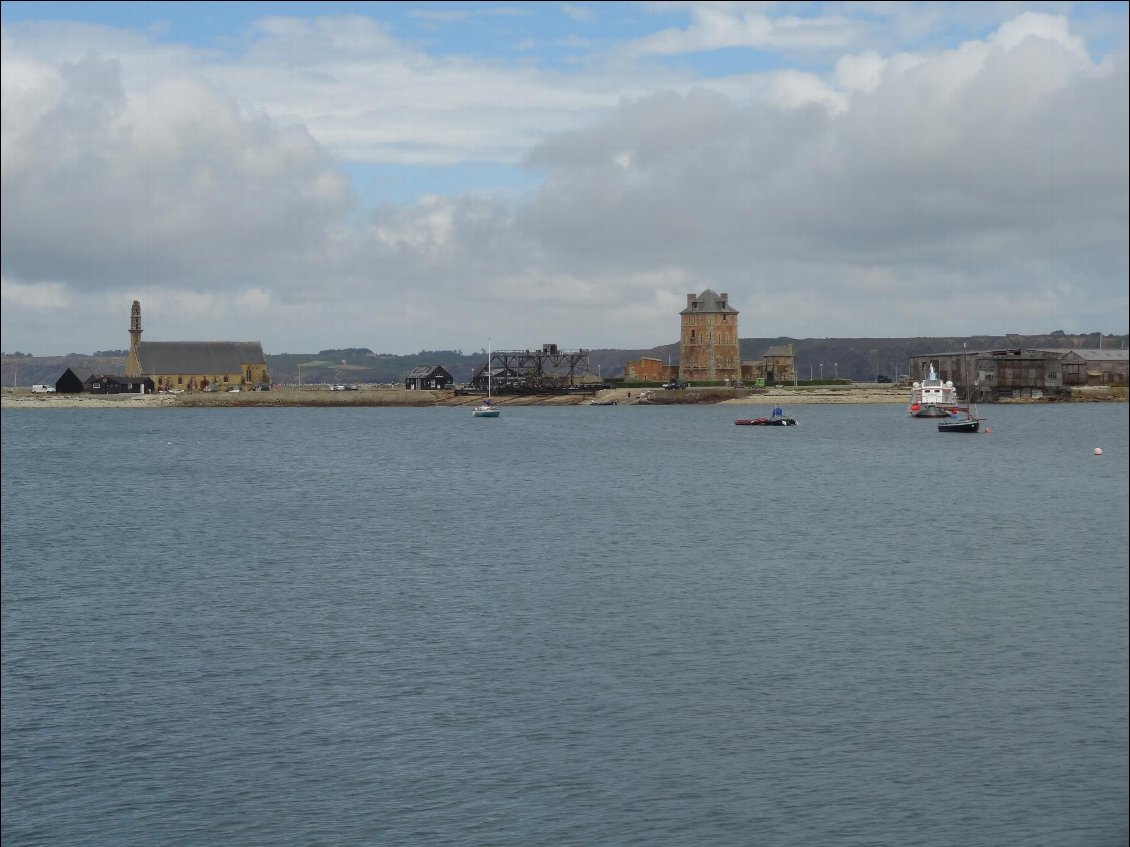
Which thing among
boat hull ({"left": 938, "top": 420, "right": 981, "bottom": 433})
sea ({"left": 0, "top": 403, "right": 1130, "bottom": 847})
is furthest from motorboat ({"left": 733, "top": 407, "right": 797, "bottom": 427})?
sea ({"left": 0, "top": 403, "right": 1130, "bottom": 847})

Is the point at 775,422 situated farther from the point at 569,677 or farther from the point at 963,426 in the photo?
the point at 569,677

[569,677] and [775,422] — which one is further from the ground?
[775,422]

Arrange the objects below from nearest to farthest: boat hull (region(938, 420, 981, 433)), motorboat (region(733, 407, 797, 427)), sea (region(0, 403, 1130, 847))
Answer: sea (region(0, 403, 1130, 847)) → boat hull (region(938, 420, 981, 433)) → motorboat (region(733, 407, 797, 427))

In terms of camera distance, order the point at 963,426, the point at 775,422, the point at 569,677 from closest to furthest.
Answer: the point at 569,677, the point at 963,426, the point at 775,422

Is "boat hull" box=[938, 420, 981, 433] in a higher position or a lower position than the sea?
higher

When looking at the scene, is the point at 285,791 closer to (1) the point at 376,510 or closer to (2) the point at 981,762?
(2) the point at 981,762

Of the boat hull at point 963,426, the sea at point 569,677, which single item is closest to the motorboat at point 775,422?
the boat hull at point 963,426

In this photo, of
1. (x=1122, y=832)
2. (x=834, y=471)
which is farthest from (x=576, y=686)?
(x=834, y=471)

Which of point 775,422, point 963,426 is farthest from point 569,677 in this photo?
point 775,422

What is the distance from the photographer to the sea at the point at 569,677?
2641 cm

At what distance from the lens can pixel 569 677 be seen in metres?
36.1

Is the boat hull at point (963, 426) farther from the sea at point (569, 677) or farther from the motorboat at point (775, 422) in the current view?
the sea at point (569, 677)

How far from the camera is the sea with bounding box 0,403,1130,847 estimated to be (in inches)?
1040

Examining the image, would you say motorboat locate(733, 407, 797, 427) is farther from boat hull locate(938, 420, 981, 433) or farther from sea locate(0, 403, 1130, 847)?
sea locate(0, 403, 1130, 847)
